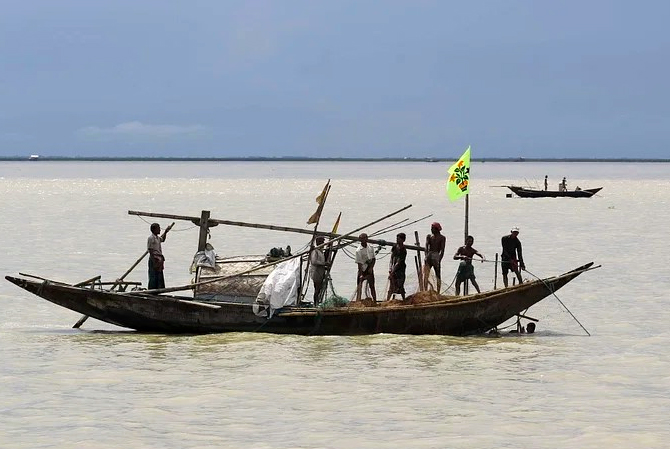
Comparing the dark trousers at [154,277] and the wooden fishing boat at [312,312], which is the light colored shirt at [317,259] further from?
the dark trousers at [154,277]

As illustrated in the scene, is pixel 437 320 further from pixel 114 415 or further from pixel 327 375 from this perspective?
pixel 114 415

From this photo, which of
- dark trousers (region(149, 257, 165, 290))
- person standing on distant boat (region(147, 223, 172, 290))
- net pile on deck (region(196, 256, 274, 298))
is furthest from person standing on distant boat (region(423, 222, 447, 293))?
dark trousers (region(149, 257, 165, 290))

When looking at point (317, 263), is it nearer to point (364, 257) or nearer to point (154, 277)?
point (364, 257)

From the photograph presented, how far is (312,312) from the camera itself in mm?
18344

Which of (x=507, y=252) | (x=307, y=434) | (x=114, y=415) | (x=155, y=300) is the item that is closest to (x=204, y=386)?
(x=114, y=415)

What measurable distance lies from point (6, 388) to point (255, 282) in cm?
501

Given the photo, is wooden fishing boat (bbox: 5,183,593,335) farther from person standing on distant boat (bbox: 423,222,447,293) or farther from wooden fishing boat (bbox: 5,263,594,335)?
person standing on distant boat (bbox: 423,222,447,293)

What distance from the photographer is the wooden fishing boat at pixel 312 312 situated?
Answer: 1831cm

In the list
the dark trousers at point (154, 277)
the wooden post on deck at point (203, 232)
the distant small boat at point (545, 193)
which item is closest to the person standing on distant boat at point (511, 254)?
the wooden post on deck at point (203, 232)

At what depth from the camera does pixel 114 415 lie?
44.2ft

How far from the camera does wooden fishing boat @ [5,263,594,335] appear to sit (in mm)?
18312

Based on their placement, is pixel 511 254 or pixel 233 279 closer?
pixel 233 279

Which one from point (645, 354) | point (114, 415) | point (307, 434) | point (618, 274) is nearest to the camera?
point (307, 434)

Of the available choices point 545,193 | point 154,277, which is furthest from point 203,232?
point 545,193
